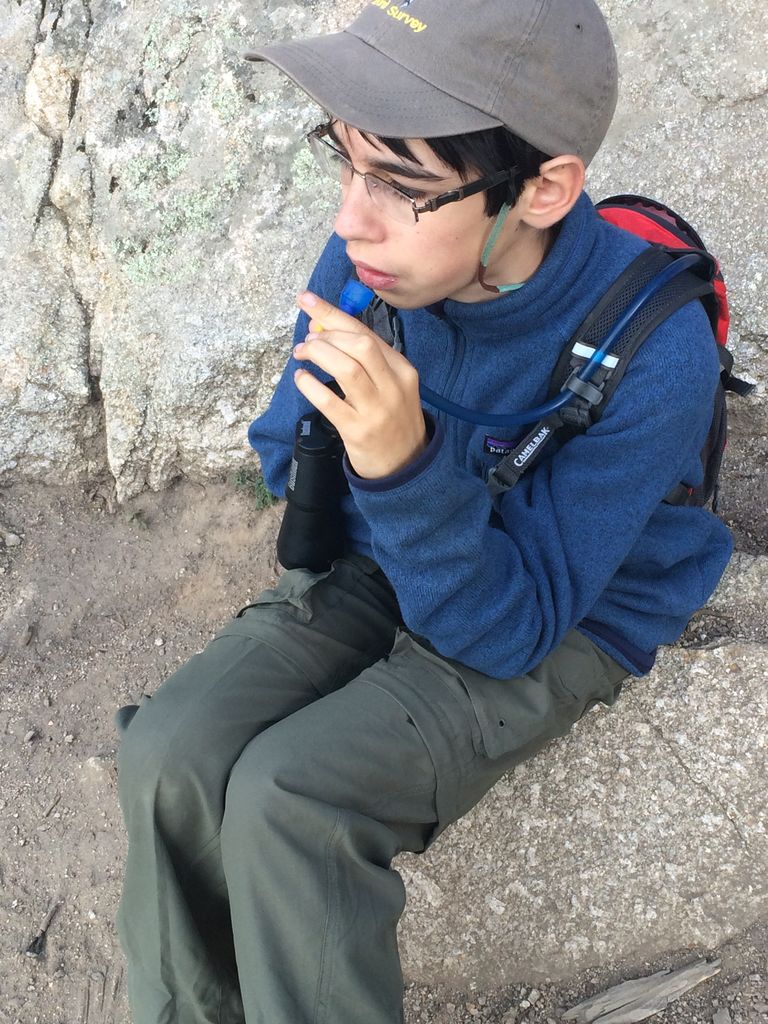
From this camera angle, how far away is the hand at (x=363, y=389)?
170cm

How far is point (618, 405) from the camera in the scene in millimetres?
1996

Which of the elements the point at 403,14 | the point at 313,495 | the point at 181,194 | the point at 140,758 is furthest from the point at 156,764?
the point at 181,194

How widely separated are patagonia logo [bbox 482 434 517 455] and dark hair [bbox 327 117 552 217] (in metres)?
0.58

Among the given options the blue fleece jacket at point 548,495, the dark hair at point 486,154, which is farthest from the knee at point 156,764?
the dark hair at point 486,154

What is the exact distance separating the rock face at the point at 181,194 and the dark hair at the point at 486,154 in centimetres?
166

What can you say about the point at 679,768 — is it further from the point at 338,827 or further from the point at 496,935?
the point at 338,827

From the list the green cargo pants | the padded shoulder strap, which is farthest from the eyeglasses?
the green cargo pants

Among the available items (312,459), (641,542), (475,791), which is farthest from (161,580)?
(641,542)

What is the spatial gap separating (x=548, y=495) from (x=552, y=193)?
658 millimetres

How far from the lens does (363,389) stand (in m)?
1.70

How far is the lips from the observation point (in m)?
1.98

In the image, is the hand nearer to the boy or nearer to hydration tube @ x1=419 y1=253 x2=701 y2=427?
the boy

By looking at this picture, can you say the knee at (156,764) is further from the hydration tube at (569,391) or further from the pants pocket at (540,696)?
the hydration tube at (569,391)

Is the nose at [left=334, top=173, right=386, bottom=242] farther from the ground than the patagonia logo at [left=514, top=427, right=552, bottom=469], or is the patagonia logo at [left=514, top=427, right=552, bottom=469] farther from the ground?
the nose at [left=334, top=173, right=386, bottom=242]
